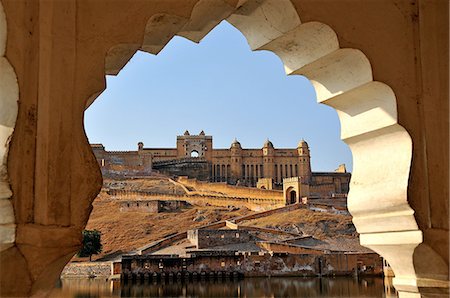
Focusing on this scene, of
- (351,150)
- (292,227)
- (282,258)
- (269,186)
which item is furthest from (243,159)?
(351,150)

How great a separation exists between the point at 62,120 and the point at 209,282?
23.8m

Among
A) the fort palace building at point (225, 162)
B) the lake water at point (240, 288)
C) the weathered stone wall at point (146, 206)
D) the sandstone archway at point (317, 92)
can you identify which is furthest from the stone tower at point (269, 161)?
the sandstone archway at point (317, 92)

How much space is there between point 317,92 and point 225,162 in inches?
2152

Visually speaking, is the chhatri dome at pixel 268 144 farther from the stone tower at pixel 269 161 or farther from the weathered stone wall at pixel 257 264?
the weathered stone wall at pixel 257 264

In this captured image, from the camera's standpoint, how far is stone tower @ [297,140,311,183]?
56.3m

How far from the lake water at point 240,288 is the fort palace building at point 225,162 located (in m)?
29.2

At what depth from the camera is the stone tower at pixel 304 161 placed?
5628 centimetres

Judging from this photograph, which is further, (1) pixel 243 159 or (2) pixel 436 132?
(1) pixel 243 159

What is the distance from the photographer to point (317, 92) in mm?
2801

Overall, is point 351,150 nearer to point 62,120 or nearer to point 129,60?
point 129,60

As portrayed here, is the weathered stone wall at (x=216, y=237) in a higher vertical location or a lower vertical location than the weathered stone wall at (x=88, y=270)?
higher

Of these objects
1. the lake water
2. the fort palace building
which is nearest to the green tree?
the lake water

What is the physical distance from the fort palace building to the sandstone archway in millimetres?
51374

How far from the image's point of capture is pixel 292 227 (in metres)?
35.1
